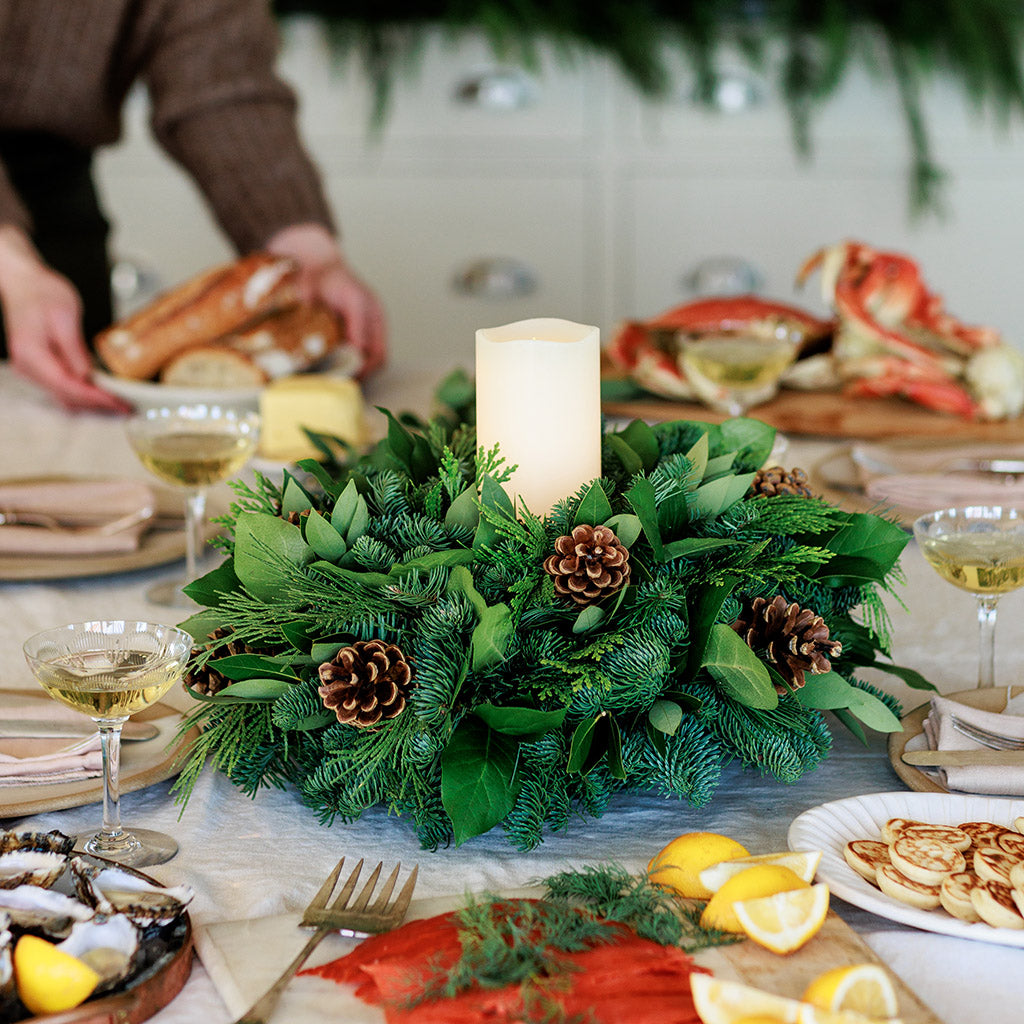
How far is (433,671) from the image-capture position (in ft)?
2.11

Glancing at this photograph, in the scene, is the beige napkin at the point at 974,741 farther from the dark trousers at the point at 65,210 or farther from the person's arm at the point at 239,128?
the dark trousers at the point at 65,210

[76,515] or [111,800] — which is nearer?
[111,800]

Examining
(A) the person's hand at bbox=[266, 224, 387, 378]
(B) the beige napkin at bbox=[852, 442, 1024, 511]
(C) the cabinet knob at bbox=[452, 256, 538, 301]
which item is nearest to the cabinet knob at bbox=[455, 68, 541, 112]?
(C) the cabinet knob at bbox=[452, 256, 538, 301]

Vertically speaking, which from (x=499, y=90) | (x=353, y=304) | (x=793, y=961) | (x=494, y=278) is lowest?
(x=793, y=961)

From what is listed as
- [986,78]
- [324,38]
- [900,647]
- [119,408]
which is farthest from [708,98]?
[900,647]

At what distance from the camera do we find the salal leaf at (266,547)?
2.28 ft

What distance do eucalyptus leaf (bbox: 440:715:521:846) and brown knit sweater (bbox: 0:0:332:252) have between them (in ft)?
5.01

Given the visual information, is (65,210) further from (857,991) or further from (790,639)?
(857,991)

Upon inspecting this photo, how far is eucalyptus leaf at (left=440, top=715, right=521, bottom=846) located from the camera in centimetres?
63

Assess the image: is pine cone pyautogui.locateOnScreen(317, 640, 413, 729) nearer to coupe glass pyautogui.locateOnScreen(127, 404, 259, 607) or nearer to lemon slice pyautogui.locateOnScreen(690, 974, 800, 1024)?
lemon slice pyautogui.locateOnScreen(690, 974, 800, 1024)

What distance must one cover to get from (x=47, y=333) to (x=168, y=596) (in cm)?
70

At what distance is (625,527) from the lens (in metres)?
0.67

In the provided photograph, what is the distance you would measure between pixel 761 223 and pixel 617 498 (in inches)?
109

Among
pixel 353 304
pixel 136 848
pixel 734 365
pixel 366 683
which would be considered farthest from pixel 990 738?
pixel 353 304
